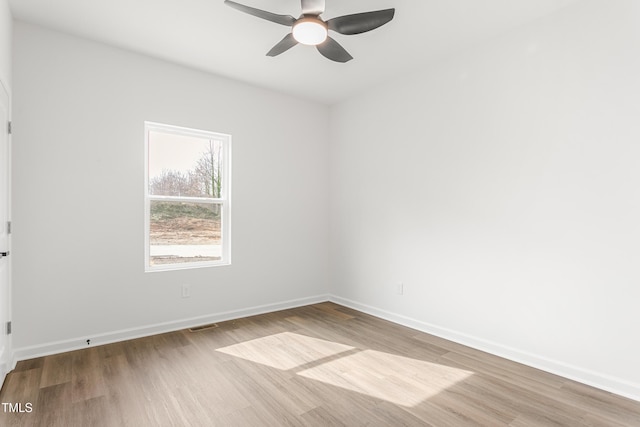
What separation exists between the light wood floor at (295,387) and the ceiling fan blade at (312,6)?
256cm

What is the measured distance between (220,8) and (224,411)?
2.85 metres

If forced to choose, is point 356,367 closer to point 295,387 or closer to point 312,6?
point 295,387

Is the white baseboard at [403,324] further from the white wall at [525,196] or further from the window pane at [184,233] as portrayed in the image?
the window pane at [184,233]

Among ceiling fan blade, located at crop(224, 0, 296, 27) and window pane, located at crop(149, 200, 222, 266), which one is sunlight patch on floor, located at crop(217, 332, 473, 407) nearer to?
window pane, located at crop(149, 200, 222, 266)

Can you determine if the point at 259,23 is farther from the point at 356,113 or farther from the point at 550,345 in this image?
the point at 550,345

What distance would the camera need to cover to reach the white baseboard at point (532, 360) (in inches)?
90.8

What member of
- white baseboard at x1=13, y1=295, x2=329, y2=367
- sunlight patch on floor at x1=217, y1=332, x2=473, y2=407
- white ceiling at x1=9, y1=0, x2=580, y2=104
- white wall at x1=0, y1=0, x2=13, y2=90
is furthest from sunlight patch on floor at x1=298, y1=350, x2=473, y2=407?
white wall at x1=0, y1=0, x2=13, y2=90

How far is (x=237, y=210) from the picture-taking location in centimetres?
399

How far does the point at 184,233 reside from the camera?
3715mm

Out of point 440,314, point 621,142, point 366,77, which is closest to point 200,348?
point 440,314

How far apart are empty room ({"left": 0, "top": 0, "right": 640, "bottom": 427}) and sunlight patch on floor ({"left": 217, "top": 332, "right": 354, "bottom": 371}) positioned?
0.03 meters

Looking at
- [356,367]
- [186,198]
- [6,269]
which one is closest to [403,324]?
[356,367]

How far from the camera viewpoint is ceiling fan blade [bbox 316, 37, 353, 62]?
2573 millimetres

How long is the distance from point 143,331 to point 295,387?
182cm
